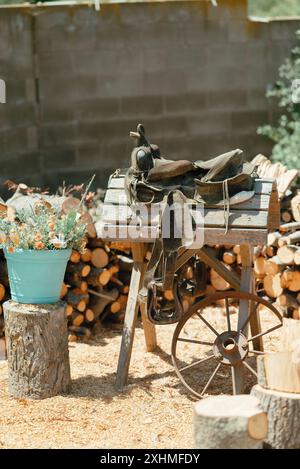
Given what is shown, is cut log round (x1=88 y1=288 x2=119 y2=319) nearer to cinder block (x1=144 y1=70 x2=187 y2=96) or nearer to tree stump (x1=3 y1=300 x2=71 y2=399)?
tree stump (x1=3 y1=300 x2=71 y2=399)

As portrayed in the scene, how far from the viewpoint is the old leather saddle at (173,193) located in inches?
224

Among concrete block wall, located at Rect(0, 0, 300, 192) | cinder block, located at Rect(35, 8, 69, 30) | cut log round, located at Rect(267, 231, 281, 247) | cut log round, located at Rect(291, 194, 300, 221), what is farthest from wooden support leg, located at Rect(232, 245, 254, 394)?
cinder block, located at Rect(35, 8, 69, 30)

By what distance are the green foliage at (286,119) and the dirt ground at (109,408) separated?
3.02 m

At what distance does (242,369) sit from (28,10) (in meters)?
4.79

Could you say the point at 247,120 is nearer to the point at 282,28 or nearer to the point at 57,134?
the point at 282,28

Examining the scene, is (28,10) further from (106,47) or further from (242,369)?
(242,369)

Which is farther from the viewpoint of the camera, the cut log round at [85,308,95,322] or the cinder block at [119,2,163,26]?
the cinder block at [119,2,163,26]

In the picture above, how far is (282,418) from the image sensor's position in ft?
14.8

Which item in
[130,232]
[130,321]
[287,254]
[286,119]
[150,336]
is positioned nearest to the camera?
[130,232]

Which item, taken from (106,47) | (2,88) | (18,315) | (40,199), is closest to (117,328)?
(40,199)

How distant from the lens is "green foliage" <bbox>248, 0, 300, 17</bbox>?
1330cm

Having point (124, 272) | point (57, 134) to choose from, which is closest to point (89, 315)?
point (124, 272)

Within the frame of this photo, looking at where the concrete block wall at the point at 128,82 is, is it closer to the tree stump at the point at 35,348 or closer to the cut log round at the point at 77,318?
the cut log round at the point at 77,318

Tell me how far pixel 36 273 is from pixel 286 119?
474cm
